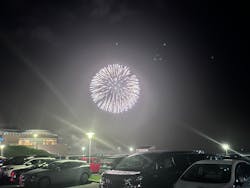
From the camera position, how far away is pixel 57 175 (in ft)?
53.0

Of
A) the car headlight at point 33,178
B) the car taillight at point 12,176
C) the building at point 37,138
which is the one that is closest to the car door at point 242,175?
the car headlight at point 33,178

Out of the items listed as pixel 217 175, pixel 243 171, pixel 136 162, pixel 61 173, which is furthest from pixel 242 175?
pixel 61 173

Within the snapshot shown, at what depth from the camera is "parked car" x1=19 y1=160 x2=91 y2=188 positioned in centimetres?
1540

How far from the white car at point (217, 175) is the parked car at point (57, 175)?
9279 mm

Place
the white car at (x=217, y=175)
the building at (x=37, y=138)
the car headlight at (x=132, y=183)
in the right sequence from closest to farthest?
the white car at (x=217, y=175)
the car headlight at (x=132, y=183)
the building at (x=37, y=138)

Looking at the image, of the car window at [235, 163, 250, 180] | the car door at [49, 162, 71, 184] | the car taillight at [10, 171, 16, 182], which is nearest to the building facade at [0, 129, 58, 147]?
the car taillight at [10, 171, 16, 182]

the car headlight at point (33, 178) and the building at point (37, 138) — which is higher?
the building at point (37, 138)

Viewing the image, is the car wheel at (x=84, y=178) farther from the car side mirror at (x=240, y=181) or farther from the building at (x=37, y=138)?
the building at (x=37, y=138)

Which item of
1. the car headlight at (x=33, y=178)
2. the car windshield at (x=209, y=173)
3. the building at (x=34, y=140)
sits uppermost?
the building at (x=34, y=140)

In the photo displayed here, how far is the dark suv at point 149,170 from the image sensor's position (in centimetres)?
981

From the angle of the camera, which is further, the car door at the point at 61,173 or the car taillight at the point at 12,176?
the car taillight at the point at 12,176

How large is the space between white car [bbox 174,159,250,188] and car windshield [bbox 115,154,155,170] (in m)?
2.17

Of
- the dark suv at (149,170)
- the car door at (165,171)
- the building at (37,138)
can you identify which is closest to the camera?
the dark suv at (149,170)

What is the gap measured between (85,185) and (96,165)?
192 inches
